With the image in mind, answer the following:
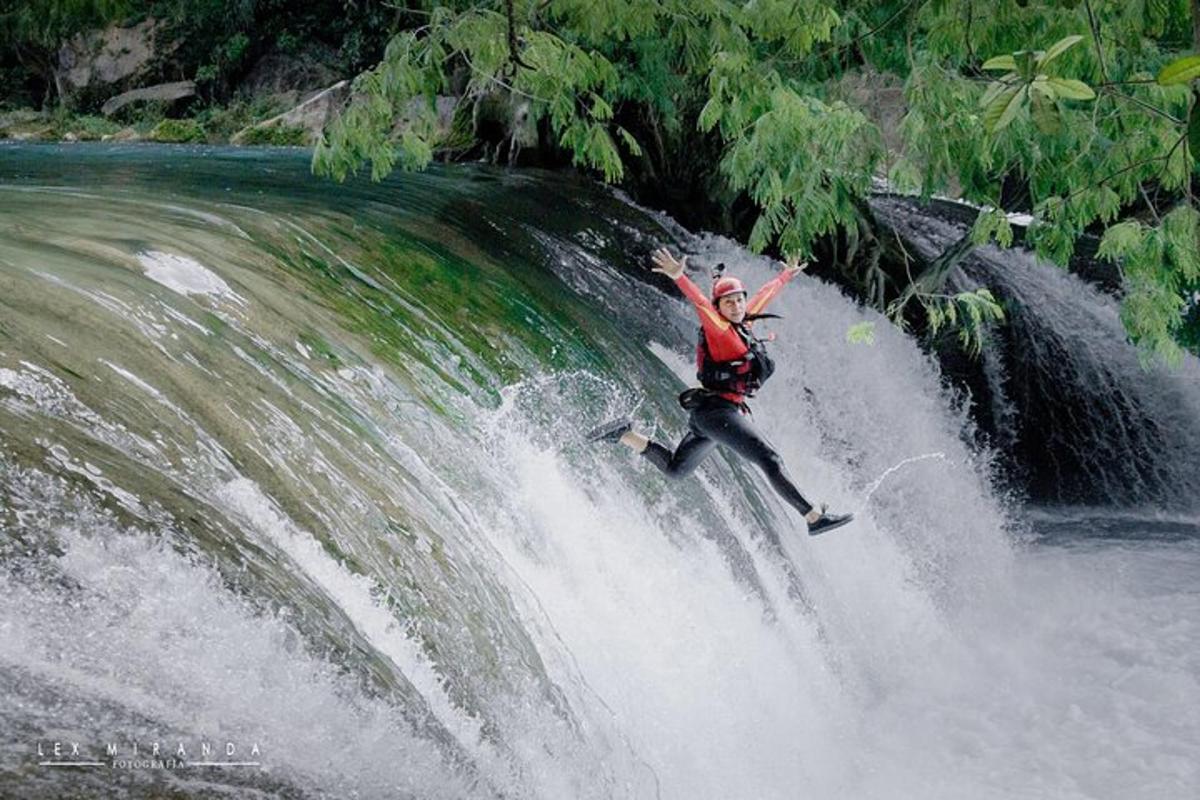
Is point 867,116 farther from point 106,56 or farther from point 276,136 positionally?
point 106,56

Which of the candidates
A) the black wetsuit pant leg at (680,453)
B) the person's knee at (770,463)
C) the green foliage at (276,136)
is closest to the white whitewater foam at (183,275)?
the black wetsuit pant leg at (680,453)

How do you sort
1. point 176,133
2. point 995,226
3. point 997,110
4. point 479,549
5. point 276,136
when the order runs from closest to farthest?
point 997,110 → point 479,549 → point 995,226 → point 276,136 → point 176,133

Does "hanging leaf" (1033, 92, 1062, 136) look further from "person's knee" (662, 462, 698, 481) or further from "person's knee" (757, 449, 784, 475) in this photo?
"person's knee" (662, 462, 698, 481)

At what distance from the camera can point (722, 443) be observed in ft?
17.4

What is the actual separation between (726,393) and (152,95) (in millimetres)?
20455

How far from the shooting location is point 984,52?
5520 millimetres

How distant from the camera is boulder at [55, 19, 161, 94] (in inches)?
958

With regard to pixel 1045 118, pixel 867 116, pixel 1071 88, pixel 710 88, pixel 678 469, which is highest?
pixel 1071 88

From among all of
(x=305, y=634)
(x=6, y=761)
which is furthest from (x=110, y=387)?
(x=6, y=761)

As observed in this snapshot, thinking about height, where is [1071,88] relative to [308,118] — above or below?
above

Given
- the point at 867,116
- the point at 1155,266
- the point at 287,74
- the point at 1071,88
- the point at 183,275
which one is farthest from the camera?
the point at 287,74

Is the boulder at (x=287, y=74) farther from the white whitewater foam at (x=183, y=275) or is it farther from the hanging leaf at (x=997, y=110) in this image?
the hanging leaf at (x=997, y=110)

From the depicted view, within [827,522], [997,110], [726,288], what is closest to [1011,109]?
[997,110]

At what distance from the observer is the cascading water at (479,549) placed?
2906 millimetres
